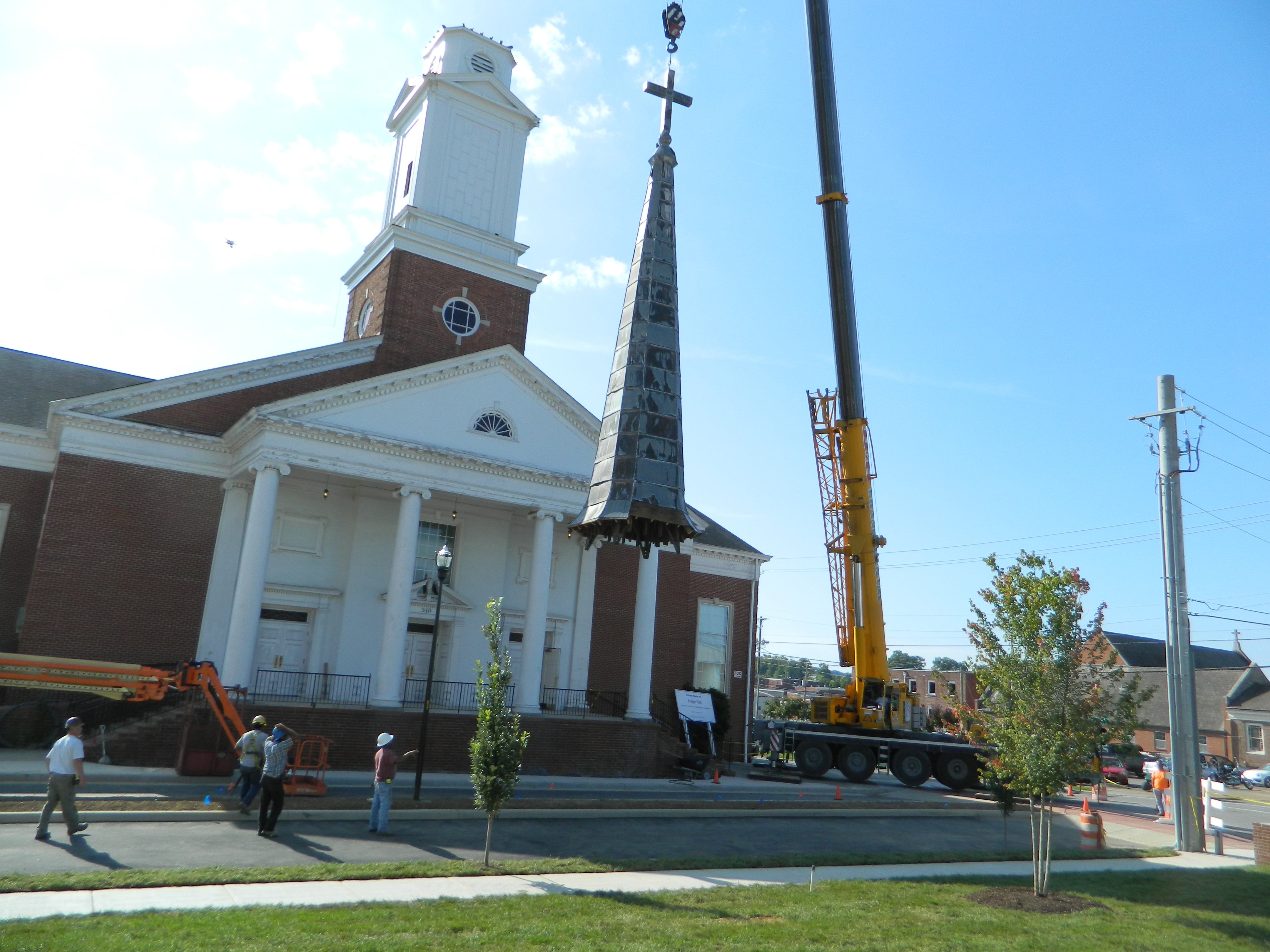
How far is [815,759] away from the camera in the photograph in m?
27.9

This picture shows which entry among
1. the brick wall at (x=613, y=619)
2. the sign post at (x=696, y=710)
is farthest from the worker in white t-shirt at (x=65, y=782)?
the sign post at (x=696, y=710)

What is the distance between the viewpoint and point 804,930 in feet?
30.1

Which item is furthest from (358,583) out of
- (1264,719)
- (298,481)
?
(1264,719)

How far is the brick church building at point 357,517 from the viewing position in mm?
22781

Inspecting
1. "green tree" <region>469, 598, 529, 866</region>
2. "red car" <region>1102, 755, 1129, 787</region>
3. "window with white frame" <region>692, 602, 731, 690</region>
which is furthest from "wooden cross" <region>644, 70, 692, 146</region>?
"red car" <region>1102, 755, 1129, 787</region>

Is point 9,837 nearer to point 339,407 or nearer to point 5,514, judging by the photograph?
point 339,407

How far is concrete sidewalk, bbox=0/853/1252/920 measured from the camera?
8.59 metres

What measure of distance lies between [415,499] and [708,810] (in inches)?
444

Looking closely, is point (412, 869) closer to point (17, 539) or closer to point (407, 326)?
point (17, 539)

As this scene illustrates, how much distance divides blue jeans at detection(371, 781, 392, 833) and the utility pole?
14.8 meters

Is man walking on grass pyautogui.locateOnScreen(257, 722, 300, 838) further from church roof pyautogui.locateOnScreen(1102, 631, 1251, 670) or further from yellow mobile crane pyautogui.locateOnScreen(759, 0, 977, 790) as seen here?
church roof pyautogui.locateOnScreen(1102, 631, 1251, 670)

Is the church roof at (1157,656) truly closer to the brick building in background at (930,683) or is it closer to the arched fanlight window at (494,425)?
the brick building in background at (930,683)

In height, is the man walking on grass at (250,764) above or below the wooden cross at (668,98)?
below

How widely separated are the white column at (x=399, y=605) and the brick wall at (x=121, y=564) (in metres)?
5.47
